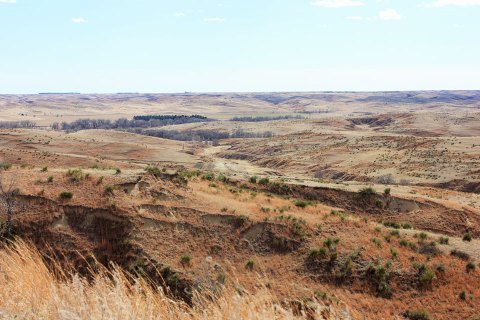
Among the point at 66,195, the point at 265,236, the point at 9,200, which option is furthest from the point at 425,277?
the point at 9,200

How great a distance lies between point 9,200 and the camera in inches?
918

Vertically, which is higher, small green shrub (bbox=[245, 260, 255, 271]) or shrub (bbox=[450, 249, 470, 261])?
small green shrub (bbox=[245, 260, 255, 271])

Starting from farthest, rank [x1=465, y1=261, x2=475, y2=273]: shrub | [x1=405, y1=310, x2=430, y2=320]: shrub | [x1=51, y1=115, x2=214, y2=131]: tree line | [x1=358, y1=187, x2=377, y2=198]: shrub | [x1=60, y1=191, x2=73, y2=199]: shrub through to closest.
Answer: [x1=51, y1=115, x2=214, y2=131]: tree line
[x1=358, y1=187, x2=377, y2=198]: shrub
[x1=60, y1=191, x2=73, y2=199]: shrub
[x1=465, y1=261, x2=475, y2=273]: shrub
[x1=405, y1=310, x2=430, y2=320]: shrub

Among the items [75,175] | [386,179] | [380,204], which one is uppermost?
[75,175]

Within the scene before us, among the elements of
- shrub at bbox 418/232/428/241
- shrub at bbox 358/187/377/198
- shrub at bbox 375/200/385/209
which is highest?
shrub at bbox 358/187/377/198

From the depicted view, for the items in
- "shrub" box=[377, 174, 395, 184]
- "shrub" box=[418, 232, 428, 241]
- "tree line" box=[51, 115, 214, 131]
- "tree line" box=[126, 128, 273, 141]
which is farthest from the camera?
"tree line" box=[51, 115, 214, 131]

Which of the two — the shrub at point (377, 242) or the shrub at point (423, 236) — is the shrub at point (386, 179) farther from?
the shrub at point (377, 242)

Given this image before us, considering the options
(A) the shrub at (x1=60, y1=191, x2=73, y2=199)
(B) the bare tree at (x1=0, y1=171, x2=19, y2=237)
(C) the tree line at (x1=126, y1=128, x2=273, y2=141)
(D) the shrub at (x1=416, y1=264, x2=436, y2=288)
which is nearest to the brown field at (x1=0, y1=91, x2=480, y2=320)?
(D) the shrub at (x1=416, y1=264, x2=436, y2=288)

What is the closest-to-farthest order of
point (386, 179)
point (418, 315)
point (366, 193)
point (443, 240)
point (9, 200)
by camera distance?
point (418, 315) < point (9, 200) < point (443, 240) < point (366, 193) < point (386, 179)

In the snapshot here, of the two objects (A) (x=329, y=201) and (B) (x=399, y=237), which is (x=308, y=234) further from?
(A) (x=329, y=201)

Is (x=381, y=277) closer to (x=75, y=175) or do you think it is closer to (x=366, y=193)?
(x=366, y=193)

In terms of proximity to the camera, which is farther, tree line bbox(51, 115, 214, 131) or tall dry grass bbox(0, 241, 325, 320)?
tree line bbox(51, 115, 214, 131)

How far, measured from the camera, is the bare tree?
22359 millimetres

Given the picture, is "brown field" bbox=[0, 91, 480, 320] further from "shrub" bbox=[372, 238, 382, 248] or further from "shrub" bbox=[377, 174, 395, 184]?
"shrub" bbox=[377, 174, 395, 184]
